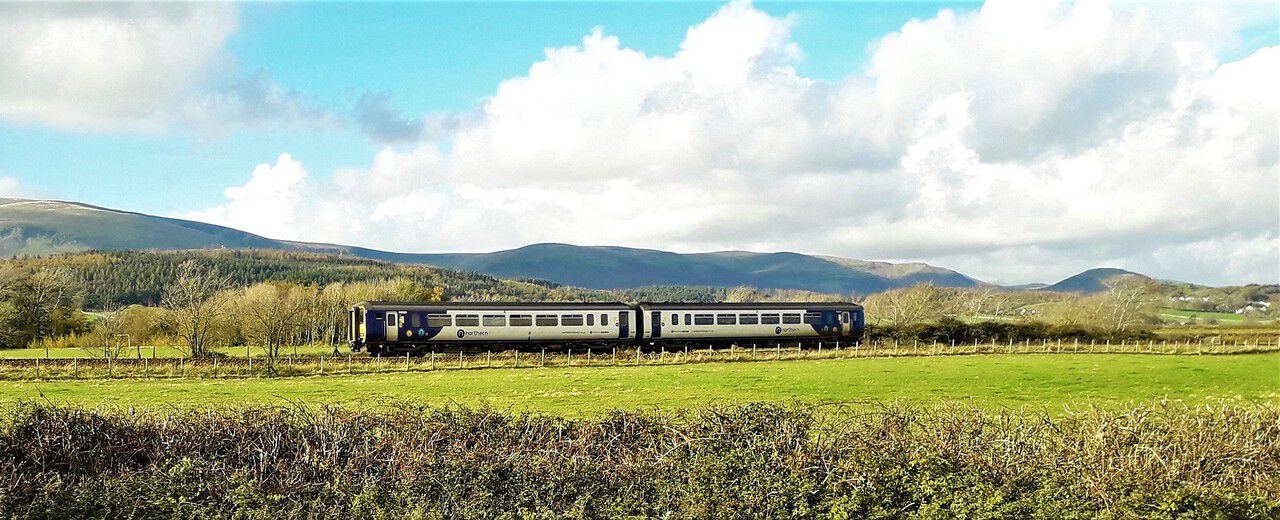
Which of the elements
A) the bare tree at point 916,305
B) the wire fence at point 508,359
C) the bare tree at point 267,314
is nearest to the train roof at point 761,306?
the wire fence at point 508,359

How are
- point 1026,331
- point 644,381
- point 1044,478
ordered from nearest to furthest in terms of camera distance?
1. point 1044,478
2. point 644,381
3. point 1026,331

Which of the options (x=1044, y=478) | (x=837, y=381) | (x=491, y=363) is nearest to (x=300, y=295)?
(x=491, y=363)

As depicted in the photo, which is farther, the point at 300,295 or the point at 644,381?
the point at 300,295

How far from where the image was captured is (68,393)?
2852cm

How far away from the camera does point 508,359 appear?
1706 inches

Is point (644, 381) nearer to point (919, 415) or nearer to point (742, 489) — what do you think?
point (919, 415)

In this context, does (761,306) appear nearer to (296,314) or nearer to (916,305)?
(916,305)

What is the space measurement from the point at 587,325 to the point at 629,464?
39207mm

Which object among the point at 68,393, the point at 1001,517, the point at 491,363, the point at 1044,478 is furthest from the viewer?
the point at 491,363

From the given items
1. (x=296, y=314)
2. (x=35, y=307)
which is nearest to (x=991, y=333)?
(x=296, y=314)

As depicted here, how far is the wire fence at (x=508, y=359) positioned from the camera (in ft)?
120

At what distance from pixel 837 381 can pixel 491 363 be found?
16483 millimetres

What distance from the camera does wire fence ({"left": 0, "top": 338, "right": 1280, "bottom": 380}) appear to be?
36.5 m

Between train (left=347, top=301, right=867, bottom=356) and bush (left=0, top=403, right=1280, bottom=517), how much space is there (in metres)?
34.7
